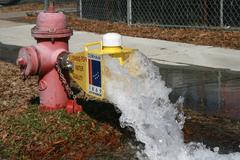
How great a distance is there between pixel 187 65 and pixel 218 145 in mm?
3532

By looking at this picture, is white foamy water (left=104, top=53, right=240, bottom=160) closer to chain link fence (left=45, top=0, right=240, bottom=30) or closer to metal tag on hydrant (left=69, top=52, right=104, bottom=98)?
metal tag on hydrant (left=69, top=52, right=104, bottom=98)

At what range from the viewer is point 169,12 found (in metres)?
12.4

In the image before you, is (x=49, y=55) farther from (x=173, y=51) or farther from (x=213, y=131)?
(x=173, y=51)

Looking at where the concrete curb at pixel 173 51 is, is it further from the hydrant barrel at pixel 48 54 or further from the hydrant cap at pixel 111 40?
the hydrant cap at pixel 111 40

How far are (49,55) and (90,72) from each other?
→ 2.31 ft

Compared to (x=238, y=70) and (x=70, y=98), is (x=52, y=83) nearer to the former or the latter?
(x=70, y=98)

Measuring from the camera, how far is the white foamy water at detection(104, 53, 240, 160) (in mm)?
4347

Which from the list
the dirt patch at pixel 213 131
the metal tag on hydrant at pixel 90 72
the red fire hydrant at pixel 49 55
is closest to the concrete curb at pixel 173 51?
the dirt patch at pixel 213 131

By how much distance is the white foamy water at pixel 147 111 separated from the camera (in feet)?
14.3

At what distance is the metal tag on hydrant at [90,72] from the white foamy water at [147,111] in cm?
6

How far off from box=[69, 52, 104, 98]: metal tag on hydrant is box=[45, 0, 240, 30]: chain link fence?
6.70 metres

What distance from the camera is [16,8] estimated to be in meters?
20.7

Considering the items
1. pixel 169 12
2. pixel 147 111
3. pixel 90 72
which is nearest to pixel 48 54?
pixel 90 72

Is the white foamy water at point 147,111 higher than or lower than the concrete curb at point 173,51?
higher
